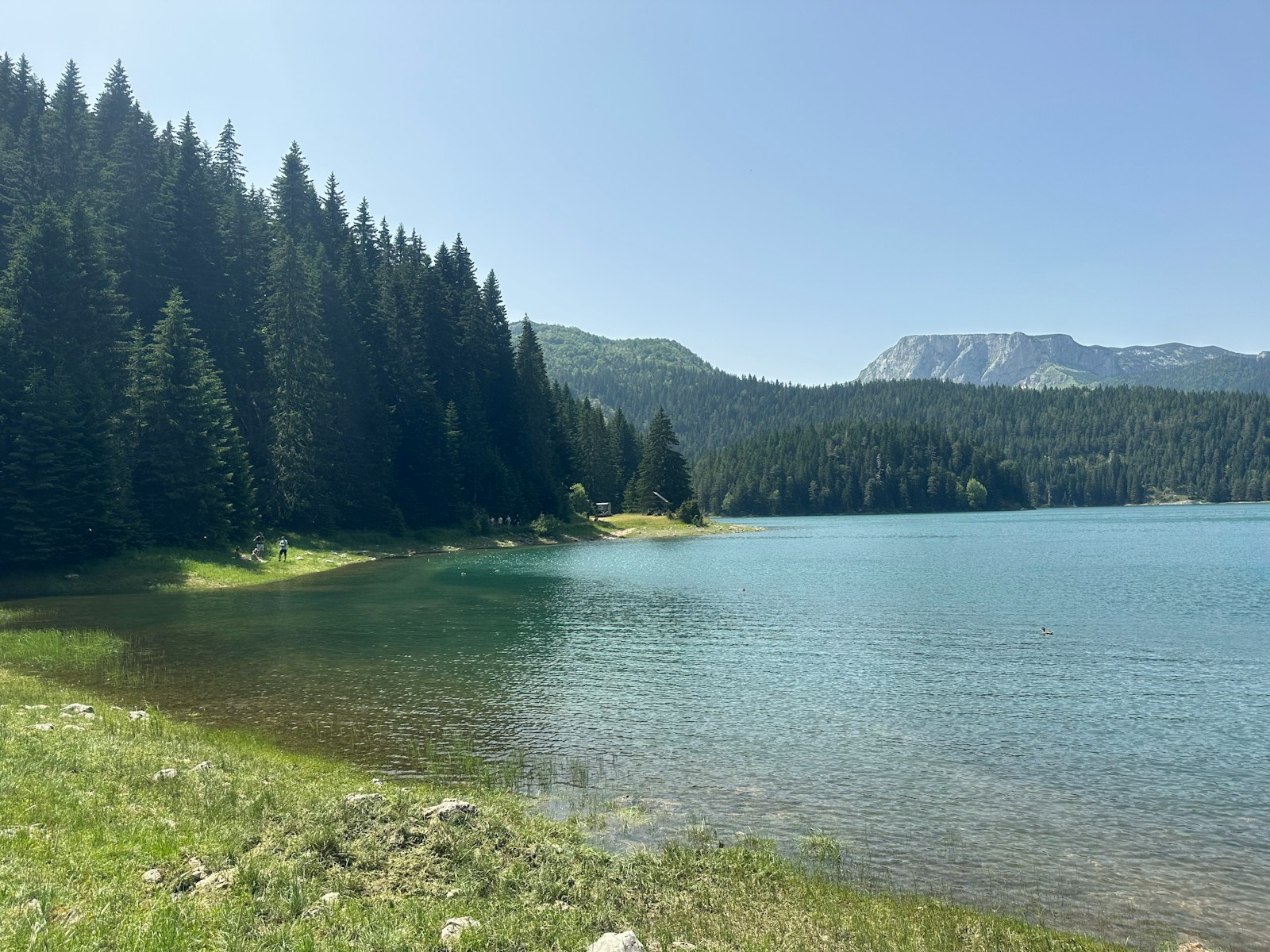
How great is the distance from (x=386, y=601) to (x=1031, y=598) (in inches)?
1568

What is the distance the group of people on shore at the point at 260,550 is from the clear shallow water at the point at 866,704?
33.1 ft

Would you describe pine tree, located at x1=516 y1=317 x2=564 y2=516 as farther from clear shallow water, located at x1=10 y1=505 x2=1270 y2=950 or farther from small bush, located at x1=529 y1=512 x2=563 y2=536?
clear shallow water, located at x1=10 y1=505 x2=1270 y2=950

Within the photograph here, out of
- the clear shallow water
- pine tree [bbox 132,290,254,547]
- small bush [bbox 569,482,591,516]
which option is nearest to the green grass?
small bush [bbox 569,482,591,516]

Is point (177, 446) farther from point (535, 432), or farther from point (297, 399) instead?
point (535, 432)

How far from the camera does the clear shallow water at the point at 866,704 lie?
13898 mm

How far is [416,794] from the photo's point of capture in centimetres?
1536

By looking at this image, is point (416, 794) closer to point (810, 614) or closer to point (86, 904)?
point (86, 904)

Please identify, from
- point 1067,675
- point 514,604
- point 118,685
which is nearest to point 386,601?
point 514,604

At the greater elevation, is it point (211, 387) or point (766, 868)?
point (211, 387)

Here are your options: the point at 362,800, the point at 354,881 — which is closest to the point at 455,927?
the point at 354,881

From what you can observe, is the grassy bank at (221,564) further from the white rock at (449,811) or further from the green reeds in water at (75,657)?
the white rock at (449,811)

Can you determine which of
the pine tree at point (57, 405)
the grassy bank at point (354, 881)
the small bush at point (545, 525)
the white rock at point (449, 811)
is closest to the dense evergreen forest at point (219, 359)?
the pine tree at point (57, 405)

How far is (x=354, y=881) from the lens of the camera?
35.2ft

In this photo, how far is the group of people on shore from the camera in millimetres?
63812
